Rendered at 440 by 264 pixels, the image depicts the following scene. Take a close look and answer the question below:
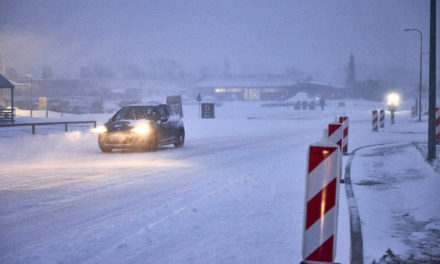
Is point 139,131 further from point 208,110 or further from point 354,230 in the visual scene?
point 208,110

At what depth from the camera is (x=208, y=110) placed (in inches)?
1801

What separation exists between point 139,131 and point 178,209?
9.49 meters

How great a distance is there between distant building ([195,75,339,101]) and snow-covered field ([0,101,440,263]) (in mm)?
99727

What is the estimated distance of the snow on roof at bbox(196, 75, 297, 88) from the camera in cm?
11481

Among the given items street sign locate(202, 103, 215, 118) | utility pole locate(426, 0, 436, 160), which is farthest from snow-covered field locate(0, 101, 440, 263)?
street sign locate(202, 103, 215, 118)

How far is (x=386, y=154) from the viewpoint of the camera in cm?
1587

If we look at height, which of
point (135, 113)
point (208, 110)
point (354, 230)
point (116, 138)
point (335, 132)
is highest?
point (208, 110)

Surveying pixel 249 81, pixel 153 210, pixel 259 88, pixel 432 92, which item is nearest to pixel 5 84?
pixel 432 92

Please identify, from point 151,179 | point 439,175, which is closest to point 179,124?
point 151,179

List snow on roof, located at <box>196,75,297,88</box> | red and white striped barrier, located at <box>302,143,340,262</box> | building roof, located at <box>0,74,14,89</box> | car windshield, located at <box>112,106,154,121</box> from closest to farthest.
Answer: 1. red and white striped barrier, located at <box>302,143,340,262</box>
2. car windshield, located at <box>112,106,154,121</box>
3. building roof, located at <box>0,74,14,89</box>
4. snow on roof, located at <box>196,75,297,88</box>

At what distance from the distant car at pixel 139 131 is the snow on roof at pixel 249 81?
9701 centimetres

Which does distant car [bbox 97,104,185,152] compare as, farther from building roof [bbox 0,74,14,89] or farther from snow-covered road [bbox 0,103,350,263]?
building roof [bbox 0,74,14,89]

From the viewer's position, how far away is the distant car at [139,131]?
16.7m

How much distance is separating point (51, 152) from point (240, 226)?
12844mm
